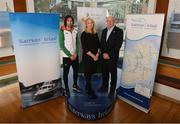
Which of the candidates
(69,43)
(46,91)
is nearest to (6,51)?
(46,91)

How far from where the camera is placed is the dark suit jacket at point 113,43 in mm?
2523

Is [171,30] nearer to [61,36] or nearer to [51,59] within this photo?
[61,36]

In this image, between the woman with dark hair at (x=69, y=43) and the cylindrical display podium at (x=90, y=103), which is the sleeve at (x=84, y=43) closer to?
the woman with dark hair at (x=69, y=43)

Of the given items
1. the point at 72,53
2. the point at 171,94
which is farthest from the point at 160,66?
the point at 72,53

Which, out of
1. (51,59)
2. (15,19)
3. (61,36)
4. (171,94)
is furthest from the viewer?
(171,94)

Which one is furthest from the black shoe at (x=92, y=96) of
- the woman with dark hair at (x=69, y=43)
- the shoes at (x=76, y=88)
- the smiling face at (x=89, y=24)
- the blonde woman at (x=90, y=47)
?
the smiling face at (x=89, y=24)

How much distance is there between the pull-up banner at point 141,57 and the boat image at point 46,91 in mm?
1295

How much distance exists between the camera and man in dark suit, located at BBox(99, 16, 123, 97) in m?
2.53

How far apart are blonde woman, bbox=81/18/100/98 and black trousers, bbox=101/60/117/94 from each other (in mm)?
201

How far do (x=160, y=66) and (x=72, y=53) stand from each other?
5.68 feet

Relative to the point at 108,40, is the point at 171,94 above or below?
below

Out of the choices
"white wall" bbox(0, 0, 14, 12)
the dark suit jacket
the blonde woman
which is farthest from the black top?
"white wall" bbox(0, 0, 14, 12)

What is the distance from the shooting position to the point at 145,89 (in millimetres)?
2574

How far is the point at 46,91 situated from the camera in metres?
2.82
